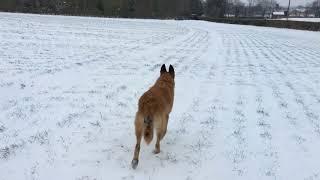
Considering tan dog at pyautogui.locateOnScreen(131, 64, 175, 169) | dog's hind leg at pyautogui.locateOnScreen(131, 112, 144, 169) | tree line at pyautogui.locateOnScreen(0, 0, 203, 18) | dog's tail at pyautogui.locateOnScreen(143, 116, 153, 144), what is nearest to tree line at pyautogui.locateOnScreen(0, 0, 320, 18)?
tree line at pyautogui.locateOnScreen(0, 0, 203, 18)

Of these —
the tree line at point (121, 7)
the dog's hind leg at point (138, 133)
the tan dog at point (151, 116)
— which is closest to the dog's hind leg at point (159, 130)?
the tan dog at point (151, 116)

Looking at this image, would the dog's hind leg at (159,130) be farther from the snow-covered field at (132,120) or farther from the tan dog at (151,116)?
the snow-covered field at (132,120)

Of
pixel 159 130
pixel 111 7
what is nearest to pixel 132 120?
pixel 159 130

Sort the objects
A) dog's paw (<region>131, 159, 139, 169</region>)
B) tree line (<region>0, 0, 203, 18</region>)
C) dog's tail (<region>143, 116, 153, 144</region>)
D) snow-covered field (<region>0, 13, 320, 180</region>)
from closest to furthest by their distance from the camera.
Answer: dog's tail (<region>143, 116, 153, 144</region>), dog's paw (<region>131, 159, 139, 169</region>), snow-covered field (<region>0, 13, 320, 180</region>), tree line (<region>0, 0, 203, 18</region>)

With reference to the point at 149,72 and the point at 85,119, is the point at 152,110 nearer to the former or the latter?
the point at 85,119

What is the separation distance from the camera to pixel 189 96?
1018 centimetres

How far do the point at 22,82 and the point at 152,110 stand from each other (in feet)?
20.9

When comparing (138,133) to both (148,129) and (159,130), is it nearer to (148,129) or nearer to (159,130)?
(148,129)

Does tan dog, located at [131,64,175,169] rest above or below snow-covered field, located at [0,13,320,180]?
above

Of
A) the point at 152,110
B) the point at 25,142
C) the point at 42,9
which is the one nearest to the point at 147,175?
the point at 152,110

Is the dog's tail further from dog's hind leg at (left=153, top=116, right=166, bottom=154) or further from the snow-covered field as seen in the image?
the snow-covered field

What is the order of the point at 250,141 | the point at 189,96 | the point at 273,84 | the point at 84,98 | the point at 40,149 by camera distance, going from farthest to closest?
1. the point at 273,84
2. the point at 189,96
3. the point at 84,98
4. the point at 250,141
5. the point at 40,149

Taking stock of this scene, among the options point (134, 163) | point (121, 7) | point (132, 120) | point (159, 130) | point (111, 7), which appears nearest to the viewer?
point (134, 163)

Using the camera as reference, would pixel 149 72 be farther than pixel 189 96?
Yes
